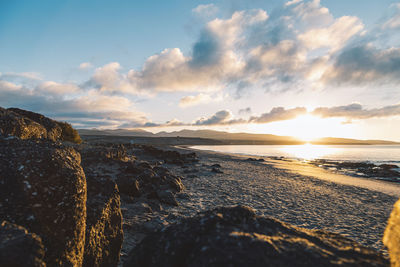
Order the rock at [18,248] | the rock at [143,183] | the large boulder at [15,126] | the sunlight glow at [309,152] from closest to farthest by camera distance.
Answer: the rock at [18,248], the large boulder at [15,126], the rock at [143,183], the sunlight glow at [309,152]

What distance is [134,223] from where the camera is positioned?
6531mm

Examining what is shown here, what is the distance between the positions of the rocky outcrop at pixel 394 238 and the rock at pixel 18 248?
152 inches

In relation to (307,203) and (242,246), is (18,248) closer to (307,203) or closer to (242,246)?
(242,246)

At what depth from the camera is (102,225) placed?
12.9ft

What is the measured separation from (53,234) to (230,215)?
2449mm

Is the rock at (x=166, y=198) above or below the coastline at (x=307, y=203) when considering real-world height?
above

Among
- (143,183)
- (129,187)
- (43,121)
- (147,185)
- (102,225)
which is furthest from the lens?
(143,183)

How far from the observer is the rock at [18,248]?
2.10 metres

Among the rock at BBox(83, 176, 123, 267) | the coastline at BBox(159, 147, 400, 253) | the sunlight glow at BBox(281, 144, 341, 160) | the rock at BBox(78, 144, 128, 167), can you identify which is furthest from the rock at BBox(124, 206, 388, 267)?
the sunlight glow at BBox(281, 144, 341, 160)

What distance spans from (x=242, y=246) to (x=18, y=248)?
2.41 metres

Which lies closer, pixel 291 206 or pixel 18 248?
pixel 18 248

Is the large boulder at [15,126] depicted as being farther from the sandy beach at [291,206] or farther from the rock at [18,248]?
the sandy beach at [291,206]

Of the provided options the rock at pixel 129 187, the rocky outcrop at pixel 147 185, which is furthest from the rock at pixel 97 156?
the rock at pixel 129 187

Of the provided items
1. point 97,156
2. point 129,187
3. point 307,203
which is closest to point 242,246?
point 129,187
